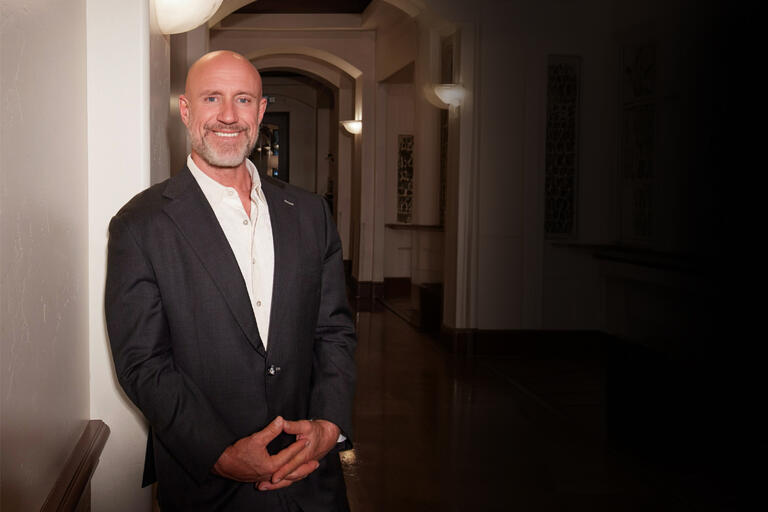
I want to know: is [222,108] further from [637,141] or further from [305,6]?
[305,6]

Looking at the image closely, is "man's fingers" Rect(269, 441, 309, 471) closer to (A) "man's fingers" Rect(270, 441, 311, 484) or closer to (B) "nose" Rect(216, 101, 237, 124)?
(A) "man's fingers" Rect(270, 441, 311, 484)

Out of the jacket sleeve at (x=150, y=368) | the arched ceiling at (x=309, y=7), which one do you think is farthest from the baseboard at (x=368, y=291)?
the jacket sleeve at (x=150, y=368)

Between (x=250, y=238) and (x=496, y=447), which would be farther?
(x=496, y=447)

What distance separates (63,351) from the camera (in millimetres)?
1688

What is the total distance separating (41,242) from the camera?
58.1 inches

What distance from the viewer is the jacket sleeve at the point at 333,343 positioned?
1.85m

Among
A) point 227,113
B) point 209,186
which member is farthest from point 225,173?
point 227,113

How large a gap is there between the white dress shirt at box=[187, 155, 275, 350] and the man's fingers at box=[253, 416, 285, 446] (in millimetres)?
197

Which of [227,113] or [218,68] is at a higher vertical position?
[218,68]

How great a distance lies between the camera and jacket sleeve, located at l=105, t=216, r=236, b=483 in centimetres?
162

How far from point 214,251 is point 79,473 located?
1.87ft

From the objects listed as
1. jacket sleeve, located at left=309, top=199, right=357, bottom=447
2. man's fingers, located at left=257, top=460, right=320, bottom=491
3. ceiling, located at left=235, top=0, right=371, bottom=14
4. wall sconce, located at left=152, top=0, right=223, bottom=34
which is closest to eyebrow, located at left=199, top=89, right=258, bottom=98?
jacket sleeve, located at left=309, top=199, right=357, bottom=447

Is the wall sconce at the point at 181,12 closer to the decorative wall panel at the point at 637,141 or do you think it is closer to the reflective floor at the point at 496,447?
the reflective floor at the point at 496,447

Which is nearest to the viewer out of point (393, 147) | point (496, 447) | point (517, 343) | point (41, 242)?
point (41, 242)
